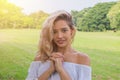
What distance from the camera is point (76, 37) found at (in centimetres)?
313

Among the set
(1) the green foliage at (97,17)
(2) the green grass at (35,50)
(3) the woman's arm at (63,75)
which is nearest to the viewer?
(3) the woman's arm at (63,75)

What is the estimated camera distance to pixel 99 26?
3.15 meters

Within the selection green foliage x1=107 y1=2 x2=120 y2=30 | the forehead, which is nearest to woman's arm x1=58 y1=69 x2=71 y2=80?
the forehead

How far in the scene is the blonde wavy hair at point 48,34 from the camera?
3.12 feet

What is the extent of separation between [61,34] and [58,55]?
0.07 m

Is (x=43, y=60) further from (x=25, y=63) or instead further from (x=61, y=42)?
(x=25, y=63)

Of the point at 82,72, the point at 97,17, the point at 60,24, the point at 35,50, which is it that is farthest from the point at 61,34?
the point at 97,17

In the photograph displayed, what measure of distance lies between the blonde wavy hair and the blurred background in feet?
6.29

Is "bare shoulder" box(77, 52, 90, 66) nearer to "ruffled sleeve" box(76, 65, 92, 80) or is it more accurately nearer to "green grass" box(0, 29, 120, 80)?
"ruffled sleeve" box(76, 65, 92, 80)

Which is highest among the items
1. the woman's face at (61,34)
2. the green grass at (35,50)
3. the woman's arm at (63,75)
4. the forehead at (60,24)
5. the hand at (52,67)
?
the forehead at (60,24)

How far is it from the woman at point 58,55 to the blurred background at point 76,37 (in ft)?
6.29

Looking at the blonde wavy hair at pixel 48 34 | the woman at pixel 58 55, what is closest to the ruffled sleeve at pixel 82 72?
the woman at pixel 58 55

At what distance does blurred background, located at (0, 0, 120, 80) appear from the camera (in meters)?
2.97

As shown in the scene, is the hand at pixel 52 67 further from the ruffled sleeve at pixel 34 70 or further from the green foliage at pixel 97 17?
the green foliage at pixel 97 17
